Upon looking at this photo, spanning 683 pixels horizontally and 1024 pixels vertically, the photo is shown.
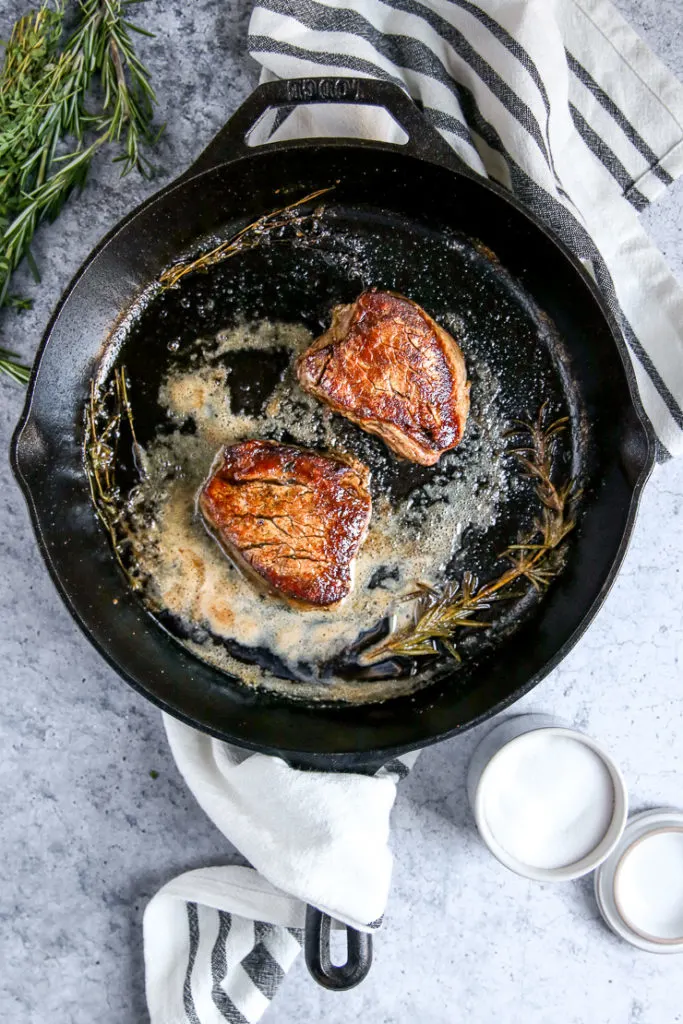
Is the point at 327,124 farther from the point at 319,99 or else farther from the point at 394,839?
the point at 394,839

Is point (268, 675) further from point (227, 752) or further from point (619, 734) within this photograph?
point (619, 734)

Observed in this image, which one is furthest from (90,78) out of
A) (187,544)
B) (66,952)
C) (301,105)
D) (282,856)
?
(66,952)

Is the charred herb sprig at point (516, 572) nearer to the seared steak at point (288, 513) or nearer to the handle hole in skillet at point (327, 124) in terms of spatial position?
the seared steak at point (288, 513)

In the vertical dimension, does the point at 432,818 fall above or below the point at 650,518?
below

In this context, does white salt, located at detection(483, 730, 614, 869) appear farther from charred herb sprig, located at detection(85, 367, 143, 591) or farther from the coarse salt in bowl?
charred herb sprig, located at detection(85, 367, 143, 591)

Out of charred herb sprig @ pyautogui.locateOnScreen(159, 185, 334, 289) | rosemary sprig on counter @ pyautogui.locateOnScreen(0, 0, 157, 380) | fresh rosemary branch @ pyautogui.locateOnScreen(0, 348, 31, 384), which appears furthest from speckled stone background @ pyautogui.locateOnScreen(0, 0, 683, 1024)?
charred herb sprig @ pyautogui.locateOnScreen(159, 185, 334, 289)

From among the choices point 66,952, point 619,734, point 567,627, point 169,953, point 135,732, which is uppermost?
point 567,627

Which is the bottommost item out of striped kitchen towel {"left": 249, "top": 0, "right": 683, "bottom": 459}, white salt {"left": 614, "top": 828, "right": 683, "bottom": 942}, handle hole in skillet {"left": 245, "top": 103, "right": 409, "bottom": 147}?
white salt {"left": 614, "top": 828, "right": 683, "bottom": 942}

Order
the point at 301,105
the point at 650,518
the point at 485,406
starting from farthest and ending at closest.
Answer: the point at 650,518
the point at 485,406
the point at 301,105

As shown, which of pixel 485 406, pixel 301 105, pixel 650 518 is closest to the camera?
pixel 301 105
